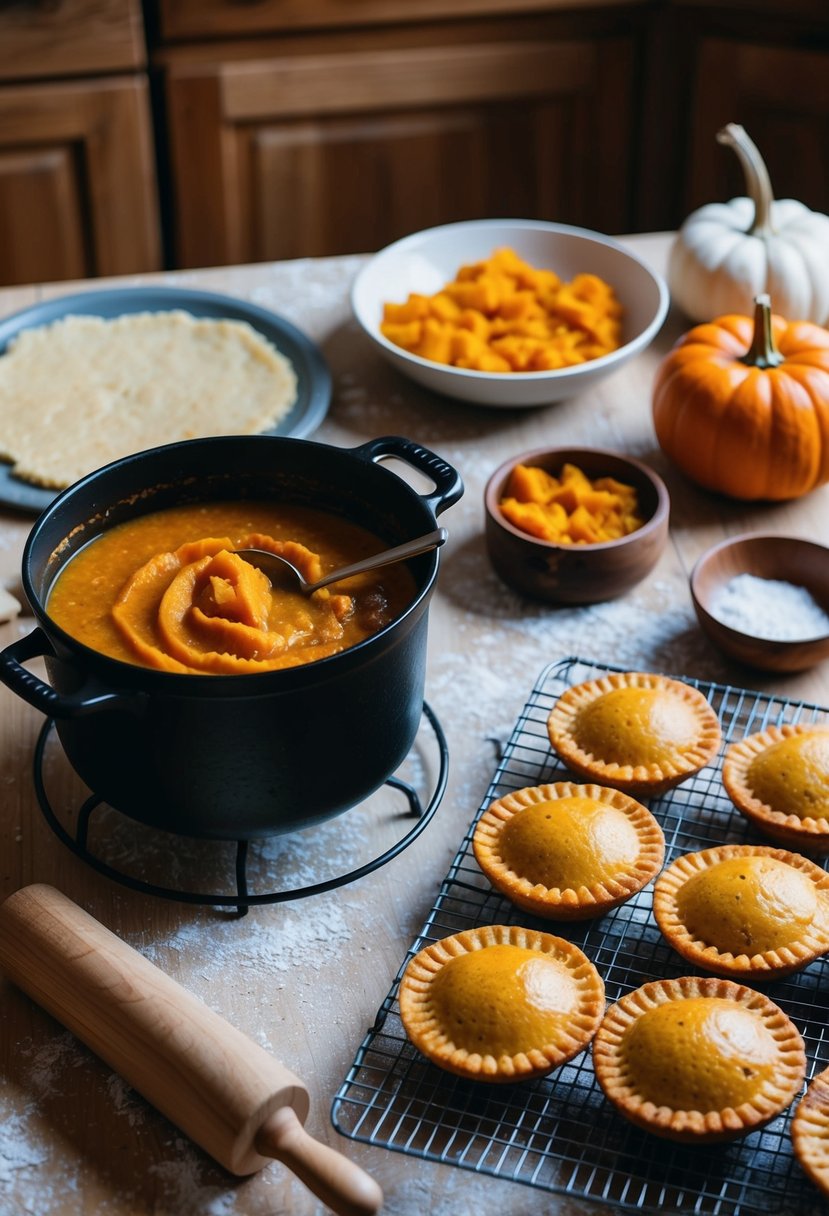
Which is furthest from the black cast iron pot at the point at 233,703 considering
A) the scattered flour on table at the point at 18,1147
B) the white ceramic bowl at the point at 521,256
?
the white ceramic bowl at the point at 521,256

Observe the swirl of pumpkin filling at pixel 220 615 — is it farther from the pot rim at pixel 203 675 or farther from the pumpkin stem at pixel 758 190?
the pumpkin stem at pixel 758 190

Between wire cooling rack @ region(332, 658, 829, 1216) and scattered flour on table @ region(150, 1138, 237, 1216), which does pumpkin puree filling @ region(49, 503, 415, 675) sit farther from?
scattered flour on table @ region(150, 1138, 237, 1216)

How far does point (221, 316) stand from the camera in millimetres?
2166

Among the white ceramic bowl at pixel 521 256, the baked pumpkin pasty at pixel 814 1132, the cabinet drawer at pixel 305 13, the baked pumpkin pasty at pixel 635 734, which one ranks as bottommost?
the baked pumpkin pasty at pixel 814 1132

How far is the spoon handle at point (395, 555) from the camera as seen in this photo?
1213 millimetres

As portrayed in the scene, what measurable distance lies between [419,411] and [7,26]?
161cm

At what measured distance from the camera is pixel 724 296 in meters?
2.05

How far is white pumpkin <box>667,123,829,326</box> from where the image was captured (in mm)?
2020

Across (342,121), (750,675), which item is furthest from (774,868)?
(342,121)

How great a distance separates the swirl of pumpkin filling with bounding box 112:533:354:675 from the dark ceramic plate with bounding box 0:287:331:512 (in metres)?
0.58

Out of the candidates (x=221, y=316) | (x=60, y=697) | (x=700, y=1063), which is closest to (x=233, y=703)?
(x=60, y=697)

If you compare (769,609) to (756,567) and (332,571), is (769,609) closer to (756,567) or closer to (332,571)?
(756,567)

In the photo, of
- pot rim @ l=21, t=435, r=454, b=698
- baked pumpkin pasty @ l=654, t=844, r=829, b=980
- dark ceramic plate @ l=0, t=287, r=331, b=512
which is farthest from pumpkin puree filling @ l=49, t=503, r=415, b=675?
dark ceramic plate @ l=0, t=287, r=331, b=512

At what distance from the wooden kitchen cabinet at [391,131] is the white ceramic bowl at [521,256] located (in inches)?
45.2
